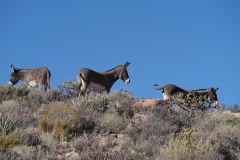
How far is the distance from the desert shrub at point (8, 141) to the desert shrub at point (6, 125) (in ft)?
3.21

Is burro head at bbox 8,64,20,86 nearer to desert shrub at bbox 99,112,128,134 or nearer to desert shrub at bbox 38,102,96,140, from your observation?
desert shrub at bbox 38,102,96,140

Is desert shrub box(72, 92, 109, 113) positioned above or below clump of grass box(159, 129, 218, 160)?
above

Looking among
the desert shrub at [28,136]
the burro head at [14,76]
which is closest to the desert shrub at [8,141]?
the desert shrub at [28,136]

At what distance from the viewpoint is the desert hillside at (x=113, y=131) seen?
1305cm

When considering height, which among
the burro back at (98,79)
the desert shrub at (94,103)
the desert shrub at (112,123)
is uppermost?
the burro back at (98,79)

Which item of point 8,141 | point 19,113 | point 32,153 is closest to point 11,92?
point 19,113

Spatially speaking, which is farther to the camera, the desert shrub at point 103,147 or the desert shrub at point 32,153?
the desert shrub at point 103,147

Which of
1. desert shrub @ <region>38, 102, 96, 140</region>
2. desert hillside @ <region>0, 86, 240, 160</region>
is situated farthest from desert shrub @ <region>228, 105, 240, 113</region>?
desert shrub @ <region>38, 102, 96, 140</region>

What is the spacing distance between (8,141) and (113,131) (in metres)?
3.12

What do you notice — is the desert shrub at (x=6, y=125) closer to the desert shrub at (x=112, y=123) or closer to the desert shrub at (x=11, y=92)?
the desert shrub at (x=112, y=123)

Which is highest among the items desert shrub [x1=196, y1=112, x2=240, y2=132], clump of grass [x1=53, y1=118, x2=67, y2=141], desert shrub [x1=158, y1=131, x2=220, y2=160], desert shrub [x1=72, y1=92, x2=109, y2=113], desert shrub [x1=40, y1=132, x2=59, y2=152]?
desert shrub [x1=72, y1=92, x2=109, y2=113]

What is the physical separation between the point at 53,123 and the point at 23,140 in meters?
1.36

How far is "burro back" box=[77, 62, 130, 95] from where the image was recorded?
24.0 meters

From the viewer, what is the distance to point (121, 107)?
17.9 m
